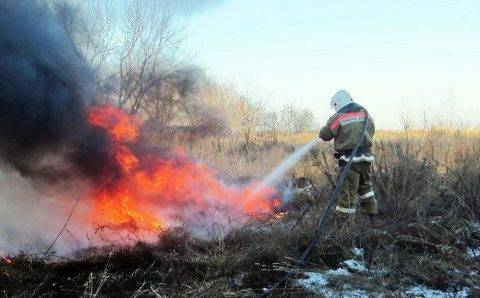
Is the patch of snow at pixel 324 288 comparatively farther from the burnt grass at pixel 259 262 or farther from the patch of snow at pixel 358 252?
the patch of snow at pixel 358 252

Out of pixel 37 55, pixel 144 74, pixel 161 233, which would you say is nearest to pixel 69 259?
pixel 161 233

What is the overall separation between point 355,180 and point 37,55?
509 centimetres

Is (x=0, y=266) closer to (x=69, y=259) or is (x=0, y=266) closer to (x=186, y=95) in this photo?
(x=69, y=259)

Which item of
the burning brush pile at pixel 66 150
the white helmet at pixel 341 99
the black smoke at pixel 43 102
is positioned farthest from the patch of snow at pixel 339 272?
the black smoke at pixel 43 102

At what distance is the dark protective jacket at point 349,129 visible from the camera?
269 inches

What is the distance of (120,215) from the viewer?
6266 millimetres

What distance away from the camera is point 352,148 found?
6.83m

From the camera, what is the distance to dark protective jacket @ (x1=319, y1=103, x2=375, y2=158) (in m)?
6.84

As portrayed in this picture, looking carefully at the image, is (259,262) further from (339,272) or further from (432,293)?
(432,293)

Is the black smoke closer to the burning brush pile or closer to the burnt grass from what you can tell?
the burning brush pile

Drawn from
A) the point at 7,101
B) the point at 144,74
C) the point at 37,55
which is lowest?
the point at 7,101

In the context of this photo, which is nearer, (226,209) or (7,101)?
(7,101)

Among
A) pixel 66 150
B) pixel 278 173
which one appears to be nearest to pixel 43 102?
pixel 66 150

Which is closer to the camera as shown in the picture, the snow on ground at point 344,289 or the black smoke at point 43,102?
the snow on ground at point 344,289
